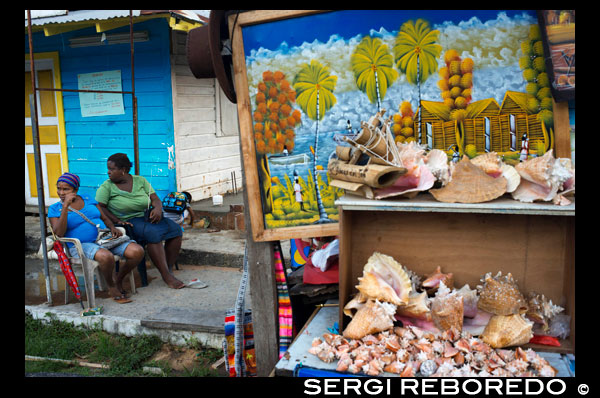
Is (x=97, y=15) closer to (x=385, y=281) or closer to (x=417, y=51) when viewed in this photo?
(x=417, y=51)

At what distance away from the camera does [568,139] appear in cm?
235

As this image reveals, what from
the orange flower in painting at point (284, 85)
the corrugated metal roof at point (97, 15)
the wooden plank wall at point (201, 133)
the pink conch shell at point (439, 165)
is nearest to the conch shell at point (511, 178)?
the pink conch shell at point (439, 165)

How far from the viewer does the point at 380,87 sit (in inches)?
102

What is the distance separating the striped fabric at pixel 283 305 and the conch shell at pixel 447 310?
37.2 inches

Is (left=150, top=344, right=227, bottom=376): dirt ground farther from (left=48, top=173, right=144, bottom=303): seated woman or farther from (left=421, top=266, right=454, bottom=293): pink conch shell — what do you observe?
(left=421, top=266, right=454, bottom=293): pink conch shell

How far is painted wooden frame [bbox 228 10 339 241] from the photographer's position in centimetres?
259

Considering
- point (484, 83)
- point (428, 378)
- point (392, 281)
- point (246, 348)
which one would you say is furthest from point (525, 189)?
point (246, 348)

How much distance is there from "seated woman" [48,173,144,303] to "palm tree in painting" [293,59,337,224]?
303 centimetres

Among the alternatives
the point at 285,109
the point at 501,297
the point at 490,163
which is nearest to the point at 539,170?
the point at 490,163

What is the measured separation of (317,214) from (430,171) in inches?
27.5

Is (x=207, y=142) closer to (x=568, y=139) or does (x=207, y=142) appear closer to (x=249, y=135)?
(x=249, y=135)

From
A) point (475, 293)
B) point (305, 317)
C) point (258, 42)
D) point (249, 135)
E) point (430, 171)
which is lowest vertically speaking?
point (305, 317)

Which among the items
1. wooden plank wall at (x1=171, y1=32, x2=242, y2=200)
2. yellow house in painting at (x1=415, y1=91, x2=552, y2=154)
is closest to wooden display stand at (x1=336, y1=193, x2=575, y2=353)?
yellow house in painting at (x1=415, y1=91, x2=552, y2=154)

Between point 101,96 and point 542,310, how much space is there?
7.01 m
